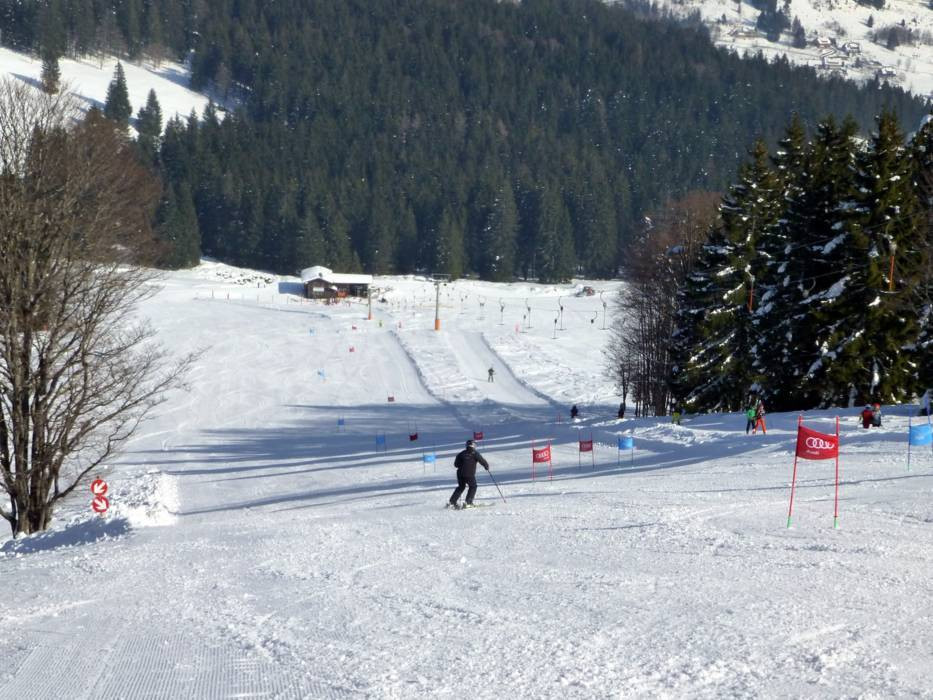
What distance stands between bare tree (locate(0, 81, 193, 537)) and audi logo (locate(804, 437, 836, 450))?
1113cm

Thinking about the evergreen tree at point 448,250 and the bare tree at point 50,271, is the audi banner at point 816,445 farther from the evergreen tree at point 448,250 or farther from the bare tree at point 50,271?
the evergreen tree at point 448,250

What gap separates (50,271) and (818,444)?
43.2ft

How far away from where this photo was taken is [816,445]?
1352 centimetres

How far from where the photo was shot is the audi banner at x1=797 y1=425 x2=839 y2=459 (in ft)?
43.7

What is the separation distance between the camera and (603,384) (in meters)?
62.0

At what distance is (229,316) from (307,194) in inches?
→ 2098

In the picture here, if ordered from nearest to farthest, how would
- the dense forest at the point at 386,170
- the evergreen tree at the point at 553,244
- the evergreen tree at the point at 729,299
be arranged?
the evergreen tree at the point at 729,299 < the dense forest at the point at 386,170 < the evergreen tree at the point at 553,244

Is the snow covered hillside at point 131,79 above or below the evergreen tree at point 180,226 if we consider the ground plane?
above

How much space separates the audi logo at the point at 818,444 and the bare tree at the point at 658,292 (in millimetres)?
28371

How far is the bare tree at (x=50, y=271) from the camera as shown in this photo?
627 inches

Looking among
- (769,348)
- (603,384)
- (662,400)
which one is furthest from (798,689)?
(603,384)

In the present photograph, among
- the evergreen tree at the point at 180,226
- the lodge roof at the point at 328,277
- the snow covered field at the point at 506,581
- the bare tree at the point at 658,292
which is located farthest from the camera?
the evergreen tree at the point at 180,226

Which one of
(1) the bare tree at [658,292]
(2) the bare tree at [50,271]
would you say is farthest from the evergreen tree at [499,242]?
(2) the bare tree at [50,271]

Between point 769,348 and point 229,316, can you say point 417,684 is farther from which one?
point 229,316
